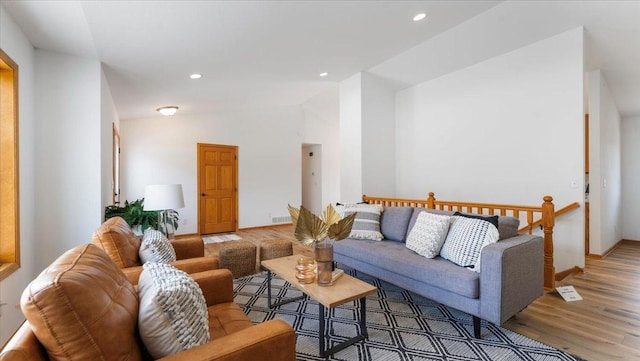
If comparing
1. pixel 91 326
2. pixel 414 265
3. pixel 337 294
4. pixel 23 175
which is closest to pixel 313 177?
pixel 414 265

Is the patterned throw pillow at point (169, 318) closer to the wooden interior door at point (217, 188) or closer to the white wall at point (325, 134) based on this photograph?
the wooden interior door at point (217, 188)

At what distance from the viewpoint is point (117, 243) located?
1.99 meters

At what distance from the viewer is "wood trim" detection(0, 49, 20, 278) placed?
229 cm

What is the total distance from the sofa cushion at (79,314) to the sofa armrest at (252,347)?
0.57 ft

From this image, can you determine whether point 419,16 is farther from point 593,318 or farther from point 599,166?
point 599,166

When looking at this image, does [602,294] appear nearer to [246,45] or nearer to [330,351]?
[330,351]

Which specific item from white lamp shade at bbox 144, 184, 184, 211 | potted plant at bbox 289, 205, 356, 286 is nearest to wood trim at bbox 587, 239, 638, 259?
potted plant at bbox 289, 205, 356, 286

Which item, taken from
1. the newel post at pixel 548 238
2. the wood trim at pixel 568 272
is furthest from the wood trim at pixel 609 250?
the newel post at pixel 548 238

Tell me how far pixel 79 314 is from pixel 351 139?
459 cm

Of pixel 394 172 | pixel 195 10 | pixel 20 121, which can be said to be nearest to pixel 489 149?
pixel 394 172

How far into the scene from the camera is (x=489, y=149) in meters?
4.29

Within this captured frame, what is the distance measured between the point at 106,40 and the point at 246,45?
1.26 m

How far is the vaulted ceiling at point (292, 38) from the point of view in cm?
248

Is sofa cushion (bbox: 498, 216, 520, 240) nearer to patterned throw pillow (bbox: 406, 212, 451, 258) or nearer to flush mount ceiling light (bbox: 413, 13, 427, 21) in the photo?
patterned throw pillow (bbox: 406, 212, 451, 258)
